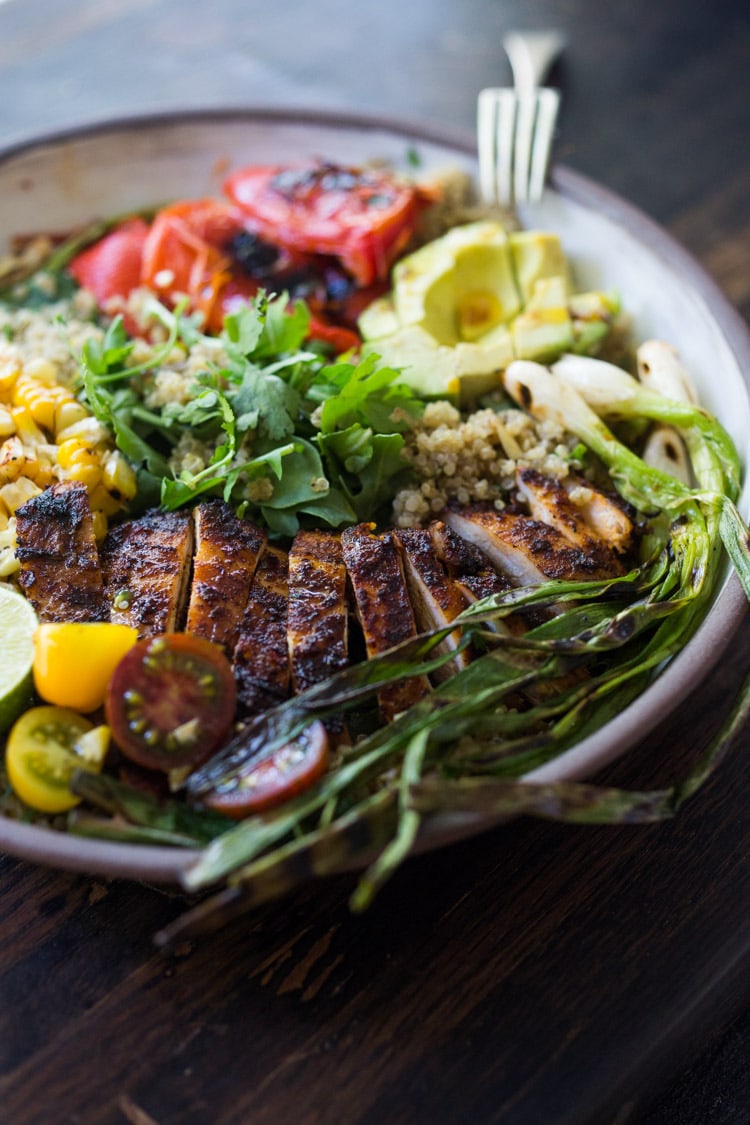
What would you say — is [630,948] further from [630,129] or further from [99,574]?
[630,129]

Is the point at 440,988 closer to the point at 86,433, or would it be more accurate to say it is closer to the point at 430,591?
the point at 430,591

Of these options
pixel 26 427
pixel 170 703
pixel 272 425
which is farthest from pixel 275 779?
pixel 26 427

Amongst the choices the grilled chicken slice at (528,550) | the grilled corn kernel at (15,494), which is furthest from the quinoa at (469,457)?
the grilled corn kernel at (15,494)

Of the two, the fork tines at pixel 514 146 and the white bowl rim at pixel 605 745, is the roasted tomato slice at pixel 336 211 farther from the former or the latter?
the white bowl rim at pixel 605 745

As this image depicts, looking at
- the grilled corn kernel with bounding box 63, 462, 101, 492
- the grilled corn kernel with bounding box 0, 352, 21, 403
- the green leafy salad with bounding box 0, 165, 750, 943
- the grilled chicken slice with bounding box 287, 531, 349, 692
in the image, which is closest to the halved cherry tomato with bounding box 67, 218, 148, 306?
the green leafy salad with bounding box 0, 165, 750, 943

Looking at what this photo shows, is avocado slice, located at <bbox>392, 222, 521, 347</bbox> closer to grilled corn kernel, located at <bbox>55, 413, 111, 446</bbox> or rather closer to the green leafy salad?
the green leafy salad

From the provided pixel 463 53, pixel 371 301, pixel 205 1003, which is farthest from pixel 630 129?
pixel 205 1003

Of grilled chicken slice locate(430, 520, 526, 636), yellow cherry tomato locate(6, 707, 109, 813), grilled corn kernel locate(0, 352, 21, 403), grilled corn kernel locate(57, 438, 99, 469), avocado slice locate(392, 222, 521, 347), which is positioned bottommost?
yellow cherry tomato locate(6, 707, 109, 813)
